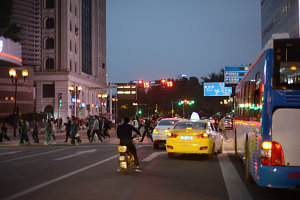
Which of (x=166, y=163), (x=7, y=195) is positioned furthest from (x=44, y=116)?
(x=7, y=195)

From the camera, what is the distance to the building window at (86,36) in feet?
264

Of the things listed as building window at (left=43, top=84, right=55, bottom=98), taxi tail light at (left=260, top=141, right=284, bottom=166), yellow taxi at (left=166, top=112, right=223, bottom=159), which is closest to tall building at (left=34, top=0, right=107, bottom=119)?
building window at (left=43, top=84, right=55, bottom=98)

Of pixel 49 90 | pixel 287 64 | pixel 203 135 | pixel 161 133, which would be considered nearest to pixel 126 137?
pixel 203 135

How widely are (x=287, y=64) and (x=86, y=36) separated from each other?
79.0m

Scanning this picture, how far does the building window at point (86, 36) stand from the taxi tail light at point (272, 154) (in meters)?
74.7

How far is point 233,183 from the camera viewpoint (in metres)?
9.16

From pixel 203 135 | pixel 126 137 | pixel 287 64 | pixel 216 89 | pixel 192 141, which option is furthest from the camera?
pixel 216 89

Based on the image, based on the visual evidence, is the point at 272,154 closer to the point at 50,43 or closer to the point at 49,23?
the point at 50,43

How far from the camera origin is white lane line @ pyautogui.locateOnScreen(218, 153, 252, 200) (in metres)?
7.65

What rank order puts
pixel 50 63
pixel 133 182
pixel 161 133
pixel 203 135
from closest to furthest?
pixel 133 182 → pixel 203 135 → pixel 161 133 → pixel 50 63

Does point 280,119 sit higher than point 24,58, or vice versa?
point 24,58

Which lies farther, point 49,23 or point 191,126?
point 49,23

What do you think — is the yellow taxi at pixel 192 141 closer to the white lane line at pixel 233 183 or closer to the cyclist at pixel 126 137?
the white lane line at pixel 233 183

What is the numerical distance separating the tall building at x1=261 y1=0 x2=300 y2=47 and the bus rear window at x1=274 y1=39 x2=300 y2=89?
146 feet
